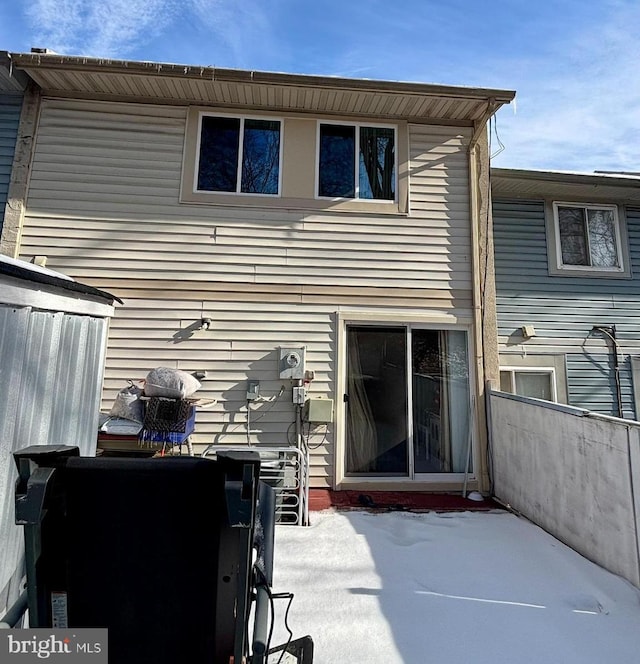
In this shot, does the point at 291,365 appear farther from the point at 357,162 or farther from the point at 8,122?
the point at 8,122

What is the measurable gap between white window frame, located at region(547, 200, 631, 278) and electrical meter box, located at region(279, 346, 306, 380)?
13.9 feet

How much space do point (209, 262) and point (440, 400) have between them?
10.6 feet

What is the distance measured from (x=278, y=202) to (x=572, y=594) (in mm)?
4550

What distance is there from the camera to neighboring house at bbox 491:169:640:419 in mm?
5973

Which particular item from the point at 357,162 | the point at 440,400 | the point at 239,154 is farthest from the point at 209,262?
the point at 440,400

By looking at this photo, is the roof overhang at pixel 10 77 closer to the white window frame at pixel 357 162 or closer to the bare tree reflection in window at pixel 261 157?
the bare tree reflection in window at pixel 261 157

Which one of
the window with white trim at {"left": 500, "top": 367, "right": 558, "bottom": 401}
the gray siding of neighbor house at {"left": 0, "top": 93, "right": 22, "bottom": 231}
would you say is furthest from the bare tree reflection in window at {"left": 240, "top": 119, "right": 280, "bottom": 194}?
the window with white trim at {"left": 500, "top": 367, "right": 558, "bottom": 401}

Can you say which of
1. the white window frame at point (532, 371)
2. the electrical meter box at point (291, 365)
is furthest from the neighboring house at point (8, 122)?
the white window frame at point (532, 371)

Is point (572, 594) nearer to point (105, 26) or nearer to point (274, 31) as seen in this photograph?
point (274, 31)

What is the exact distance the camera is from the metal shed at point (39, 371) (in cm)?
207

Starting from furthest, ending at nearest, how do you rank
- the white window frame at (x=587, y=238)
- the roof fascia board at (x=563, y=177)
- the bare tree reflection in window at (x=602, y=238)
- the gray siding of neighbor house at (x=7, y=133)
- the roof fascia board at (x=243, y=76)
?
1. the bare tree reflection in window at (x=602, y=238)
2. the white window frame at (x=587, y=238)
3. the roof fascia board at (x=563, y=177)
4. the gray siding of neighbor house at (x=7, y=133)
5. the roof fascia board at (x=243, y=76)

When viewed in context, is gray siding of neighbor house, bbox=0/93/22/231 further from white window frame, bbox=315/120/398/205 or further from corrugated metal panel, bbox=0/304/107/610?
white window frame, bbox=315/120/398/205

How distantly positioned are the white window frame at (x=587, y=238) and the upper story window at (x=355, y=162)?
2908 mm

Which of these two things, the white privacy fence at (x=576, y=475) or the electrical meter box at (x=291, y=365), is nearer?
the white privacy fence at (x=576, y=475)
